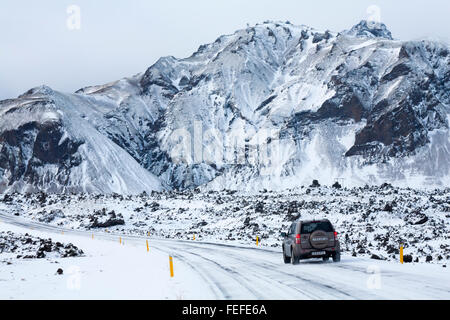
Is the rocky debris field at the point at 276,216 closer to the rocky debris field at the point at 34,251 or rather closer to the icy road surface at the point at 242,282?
the icy road surface at the point at 242,282

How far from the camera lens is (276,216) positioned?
6238 centimetres

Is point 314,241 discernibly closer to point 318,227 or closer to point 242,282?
point 318,227

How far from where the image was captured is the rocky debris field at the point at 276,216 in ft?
119

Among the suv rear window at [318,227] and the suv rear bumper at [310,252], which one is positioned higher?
the suv rear window at [318,227]

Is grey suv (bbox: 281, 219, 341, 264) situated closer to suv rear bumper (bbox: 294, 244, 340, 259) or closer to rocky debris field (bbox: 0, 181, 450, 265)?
suv rear bumper (bbox: 294, 244, 340, 259)

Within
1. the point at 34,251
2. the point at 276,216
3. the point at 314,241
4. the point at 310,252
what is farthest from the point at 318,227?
the point at 276,216

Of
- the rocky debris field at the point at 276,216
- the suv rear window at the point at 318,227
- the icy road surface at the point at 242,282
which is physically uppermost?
the suv rear window at the point at 318,227

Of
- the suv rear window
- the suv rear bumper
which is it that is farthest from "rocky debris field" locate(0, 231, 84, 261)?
the suv rear window

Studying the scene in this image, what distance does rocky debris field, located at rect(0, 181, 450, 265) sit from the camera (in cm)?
3622

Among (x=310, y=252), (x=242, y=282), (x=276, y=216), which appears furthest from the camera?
(x=276, y=216)

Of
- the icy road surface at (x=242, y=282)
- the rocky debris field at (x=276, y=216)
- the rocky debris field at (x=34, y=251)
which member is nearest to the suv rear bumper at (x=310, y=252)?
the icy road surface at (x=242, y=282)

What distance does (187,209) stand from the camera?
86875mm

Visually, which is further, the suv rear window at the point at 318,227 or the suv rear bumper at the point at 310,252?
the suv rear window at the point at 318,227
